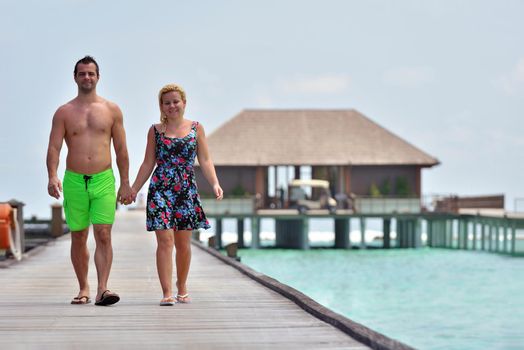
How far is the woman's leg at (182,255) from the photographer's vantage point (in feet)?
27.5

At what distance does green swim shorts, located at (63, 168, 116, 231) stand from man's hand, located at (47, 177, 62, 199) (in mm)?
121

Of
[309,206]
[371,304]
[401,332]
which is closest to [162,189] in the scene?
[401,332]

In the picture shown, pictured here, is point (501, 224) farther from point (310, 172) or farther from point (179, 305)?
point (179, 305)

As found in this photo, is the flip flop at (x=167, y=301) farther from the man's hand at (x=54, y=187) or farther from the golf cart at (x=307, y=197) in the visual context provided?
the golf cart at (x=307, y=197)

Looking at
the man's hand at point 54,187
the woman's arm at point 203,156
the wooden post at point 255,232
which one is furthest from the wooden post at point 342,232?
the man's hand at point 54,187

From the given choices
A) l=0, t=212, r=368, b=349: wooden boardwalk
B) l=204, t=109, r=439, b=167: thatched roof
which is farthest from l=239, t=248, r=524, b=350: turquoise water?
l=0, t=212, r=368, b=349: wooden boardwalk

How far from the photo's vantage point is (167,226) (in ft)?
27.0

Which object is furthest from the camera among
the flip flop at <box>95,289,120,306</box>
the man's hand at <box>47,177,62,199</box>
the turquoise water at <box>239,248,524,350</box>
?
the turquoise water at <box>239,248,524,350</box>

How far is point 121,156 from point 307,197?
42649 mm

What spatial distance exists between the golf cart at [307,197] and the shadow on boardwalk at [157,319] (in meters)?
37.5

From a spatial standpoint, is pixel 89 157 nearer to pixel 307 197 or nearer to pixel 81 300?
pixel 81 300

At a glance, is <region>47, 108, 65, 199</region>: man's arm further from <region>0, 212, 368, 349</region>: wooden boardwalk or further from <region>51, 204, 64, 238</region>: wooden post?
<region>51, 204, 64, 238</region>: wooden post

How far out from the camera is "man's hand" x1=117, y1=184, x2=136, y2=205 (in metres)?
8.19

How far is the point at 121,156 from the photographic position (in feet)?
27.5
